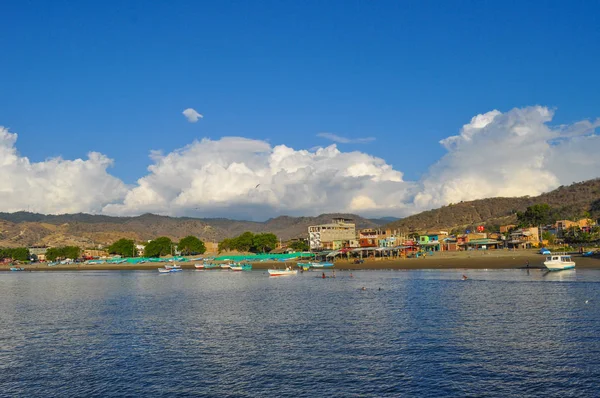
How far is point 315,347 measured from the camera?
41.8 m

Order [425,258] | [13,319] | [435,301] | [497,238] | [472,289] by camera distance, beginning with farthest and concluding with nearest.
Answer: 1. [497,238]
2. [425,258]
3. [472,289]
4. [435,301]
5. [13,319]

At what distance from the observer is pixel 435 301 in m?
67.1

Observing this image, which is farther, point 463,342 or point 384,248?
point 384,248

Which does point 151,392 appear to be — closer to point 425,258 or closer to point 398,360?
point 398,360

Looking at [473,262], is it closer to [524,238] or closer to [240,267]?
[524,238]

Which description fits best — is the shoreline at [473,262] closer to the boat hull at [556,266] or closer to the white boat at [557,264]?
the white boat at [557,264]

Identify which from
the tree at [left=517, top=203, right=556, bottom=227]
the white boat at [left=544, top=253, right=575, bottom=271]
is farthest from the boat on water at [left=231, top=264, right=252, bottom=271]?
the white boat at [left=544, top=253, right=575, bottom=271]

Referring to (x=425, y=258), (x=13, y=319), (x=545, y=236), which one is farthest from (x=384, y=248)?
(x=13, y=319)

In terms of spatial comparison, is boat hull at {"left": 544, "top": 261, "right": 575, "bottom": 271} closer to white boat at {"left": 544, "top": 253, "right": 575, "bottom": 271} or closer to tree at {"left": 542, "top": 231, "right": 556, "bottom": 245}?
white boat at {"left": 544, "top": 253, "right": 575, "bottom": 271}

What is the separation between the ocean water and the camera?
32188 millimetres

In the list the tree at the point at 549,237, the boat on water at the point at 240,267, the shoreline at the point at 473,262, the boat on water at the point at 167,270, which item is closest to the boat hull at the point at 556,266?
the shoreline at the point at 473,262

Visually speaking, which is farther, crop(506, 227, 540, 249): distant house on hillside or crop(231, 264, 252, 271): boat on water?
crop(231, 264, 252, 271): boat on water

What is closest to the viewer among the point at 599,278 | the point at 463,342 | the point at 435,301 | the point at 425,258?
the point at 463,342

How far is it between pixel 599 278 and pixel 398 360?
218ft
